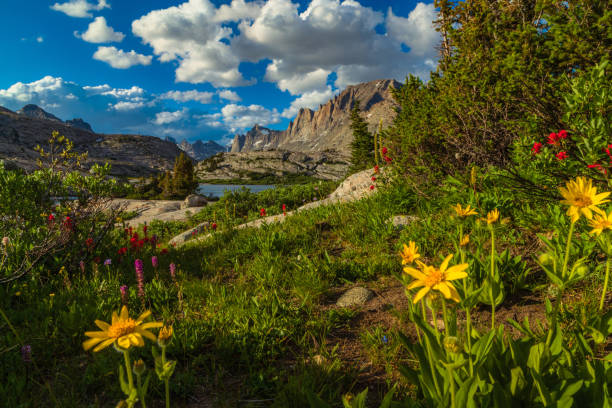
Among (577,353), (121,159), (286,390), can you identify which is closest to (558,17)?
(577,353)

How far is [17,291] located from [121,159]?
459 feet

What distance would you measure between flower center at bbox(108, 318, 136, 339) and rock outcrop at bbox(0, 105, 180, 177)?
4079 inches

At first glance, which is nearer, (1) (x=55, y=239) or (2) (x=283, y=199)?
(1) (x=55, y=239)

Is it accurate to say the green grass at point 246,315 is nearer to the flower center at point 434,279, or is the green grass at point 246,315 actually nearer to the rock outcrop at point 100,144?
the flower center at point 434,279

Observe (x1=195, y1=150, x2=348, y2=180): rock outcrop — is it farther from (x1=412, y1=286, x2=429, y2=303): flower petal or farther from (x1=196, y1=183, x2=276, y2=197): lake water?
(x1=412, y1=286, x2=429, y2=303): flower petal

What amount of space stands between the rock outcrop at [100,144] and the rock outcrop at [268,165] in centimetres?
2056

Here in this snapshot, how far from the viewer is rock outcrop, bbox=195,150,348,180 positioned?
10806 cm

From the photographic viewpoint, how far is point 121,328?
117 cm

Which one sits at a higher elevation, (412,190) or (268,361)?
(412,190)

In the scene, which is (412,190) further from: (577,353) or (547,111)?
(577,353)

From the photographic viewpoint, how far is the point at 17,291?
3.40 meters

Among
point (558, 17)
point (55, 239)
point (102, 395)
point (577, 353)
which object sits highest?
point (558, 17)

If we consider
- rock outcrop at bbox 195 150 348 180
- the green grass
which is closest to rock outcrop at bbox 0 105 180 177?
rock outcrop at bbox 195 150 348 180

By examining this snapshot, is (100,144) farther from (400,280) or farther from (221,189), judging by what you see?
(400,280)
